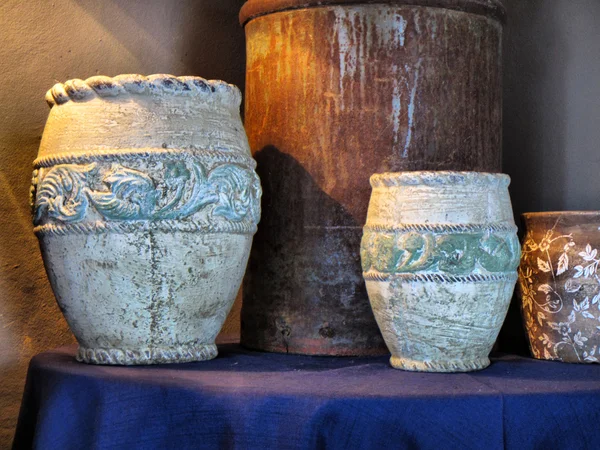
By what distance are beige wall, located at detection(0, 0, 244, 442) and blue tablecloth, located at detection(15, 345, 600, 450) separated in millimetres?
456

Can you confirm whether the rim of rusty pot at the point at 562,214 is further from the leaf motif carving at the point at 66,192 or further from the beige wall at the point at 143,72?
the leaf motif carving at the point at 66,192

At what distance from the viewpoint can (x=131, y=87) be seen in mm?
1521

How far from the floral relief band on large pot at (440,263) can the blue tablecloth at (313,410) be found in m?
0.06

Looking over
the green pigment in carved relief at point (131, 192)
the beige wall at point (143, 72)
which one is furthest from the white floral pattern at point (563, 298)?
the green pigment in carved relief at point (131, 192)

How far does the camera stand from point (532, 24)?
2.06 m

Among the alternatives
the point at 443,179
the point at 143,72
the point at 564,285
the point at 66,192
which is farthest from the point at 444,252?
the point at 143,72

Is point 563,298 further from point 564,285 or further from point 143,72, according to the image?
point 143,72

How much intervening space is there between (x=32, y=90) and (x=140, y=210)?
2.01 feet

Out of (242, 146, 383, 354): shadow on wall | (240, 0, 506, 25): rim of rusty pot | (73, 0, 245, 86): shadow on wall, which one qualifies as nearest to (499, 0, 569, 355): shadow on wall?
(240, 0, 506, 25): rim of rusty pot

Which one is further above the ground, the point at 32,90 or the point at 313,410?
the point at 32,90

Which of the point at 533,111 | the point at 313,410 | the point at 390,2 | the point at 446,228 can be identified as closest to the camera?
the point at 313,410

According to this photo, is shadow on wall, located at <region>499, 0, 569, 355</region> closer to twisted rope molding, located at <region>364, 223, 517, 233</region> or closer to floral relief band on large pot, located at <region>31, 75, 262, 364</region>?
twisted rope molding, located at <region>364, 223, 517, 233</region>

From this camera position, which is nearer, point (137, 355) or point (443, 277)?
point (443, 277)

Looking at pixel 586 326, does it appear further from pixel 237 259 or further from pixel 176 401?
pixel 176 401
